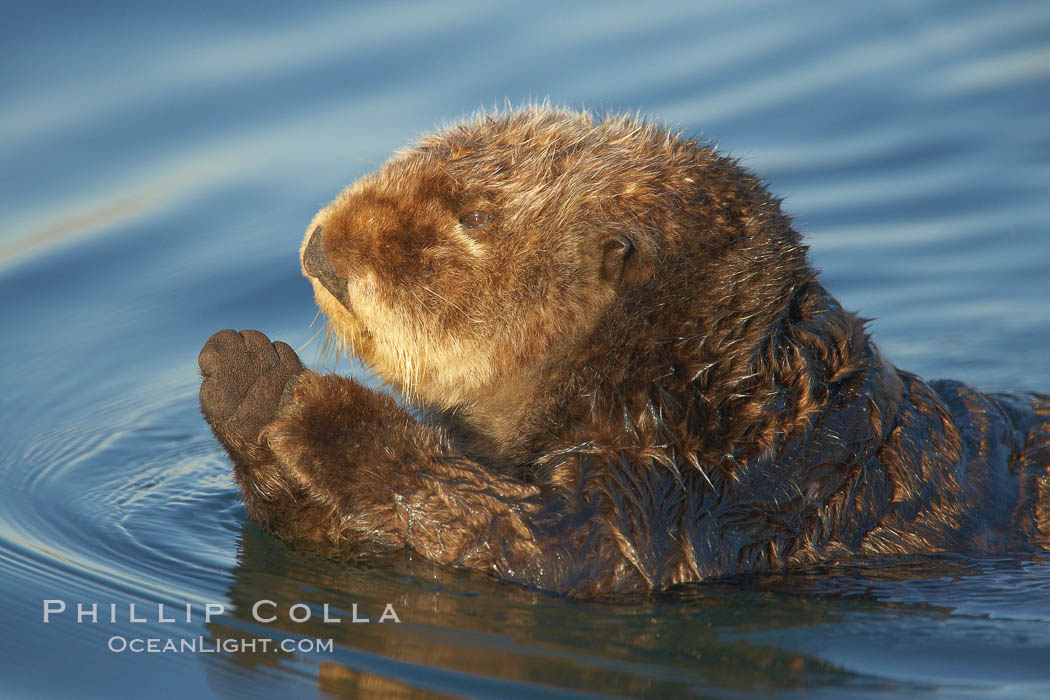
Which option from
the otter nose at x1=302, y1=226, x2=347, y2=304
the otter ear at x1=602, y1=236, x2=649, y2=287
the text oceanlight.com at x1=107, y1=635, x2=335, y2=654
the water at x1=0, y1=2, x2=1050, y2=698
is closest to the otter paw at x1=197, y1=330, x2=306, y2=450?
the otter nose at x1=302, y1=226, x2=347, y2=304

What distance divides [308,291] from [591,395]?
10.9 ft

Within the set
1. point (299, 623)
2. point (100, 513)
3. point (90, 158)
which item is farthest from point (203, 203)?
point (299, 623)

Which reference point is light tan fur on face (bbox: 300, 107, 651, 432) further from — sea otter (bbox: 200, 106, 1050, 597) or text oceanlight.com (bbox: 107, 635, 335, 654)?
text oceanlight.com (bbox: 107, 635, 335, 654)

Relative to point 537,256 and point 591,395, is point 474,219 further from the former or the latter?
point 591,395

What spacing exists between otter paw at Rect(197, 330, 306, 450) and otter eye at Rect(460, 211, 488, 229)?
2.43 feet

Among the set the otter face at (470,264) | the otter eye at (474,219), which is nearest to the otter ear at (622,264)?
the otter face at (470,264)

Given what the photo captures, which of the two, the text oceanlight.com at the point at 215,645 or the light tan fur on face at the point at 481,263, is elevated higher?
the light tan fur on face at the point at 481,263

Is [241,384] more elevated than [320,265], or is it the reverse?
[320,265]

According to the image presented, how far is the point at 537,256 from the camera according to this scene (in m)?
4.15

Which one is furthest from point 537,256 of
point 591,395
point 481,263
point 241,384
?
point 241,384

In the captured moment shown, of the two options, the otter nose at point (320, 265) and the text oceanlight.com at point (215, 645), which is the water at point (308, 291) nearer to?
the text oceanlight.com at point (215, 645)

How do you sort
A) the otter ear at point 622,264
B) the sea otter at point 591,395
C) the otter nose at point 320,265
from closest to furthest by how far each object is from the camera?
the sea otter at point 591,395 < the otter ear at point 622,264 < the otter nose at point 320,265

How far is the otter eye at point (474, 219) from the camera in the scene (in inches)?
165

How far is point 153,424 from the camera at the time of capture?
19.0 ft
